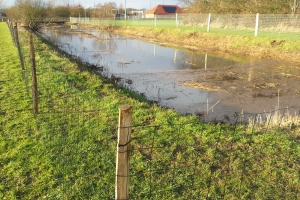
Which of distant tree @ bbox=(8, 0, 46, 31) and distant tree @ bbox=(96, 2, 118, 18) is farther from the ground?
distant tree @ bbox=(96, 2, 118, 18)

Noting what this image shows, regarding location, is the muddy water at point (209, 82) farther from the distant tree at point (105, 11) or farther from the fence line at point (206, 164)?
the distant tree at point (105, 11)

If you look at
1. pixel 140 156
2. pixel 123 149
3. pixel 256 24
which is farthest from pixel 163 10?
pixel 123 149

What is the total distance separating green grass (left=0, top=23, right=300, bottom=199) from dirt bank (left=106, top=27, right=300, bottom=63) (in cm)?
1178

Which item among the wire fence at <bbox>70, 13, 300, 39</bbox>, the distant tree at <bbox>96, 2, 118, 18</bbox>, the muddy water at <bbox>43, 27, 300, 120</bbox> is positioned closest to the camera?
the muddy water at <bbox>43, 27, 300, 120</bbox>

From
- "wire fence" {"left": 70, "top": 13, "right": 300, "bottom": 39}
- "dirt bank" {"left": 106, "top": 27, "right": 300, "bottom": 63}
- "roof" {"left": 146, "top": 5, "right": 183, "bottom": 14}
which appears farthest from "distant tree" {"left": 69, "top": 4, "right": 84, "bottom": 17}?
"wire fence" {"left": 70, "top": 13, "right": 300, "bottom": 39}

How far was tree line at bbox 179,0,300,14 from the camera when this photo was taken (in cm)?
2244

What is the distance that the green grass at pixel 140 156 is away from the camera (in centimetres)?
367

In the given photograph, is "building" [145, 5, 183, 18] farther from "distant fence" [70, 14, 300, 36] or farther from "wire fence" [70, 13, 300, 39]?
"wire fence" [70, 13, 300, 39]

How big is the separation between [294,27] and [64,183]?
65.9 ft

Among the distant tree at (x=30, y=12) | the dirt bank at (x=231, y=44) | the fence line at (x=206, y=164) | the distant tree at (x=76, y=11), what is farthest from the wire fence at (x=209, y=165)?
the distant tree at (x=76, y=11)

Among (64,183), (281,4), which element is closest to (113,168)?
(64,183)

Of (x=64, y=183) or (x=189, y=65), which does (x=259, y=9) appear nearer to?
(x=189, y=65)

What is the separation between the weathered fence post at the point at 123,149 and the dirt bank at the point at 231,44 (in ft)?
49.6

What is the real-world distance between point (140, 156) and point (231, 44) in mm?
16880
